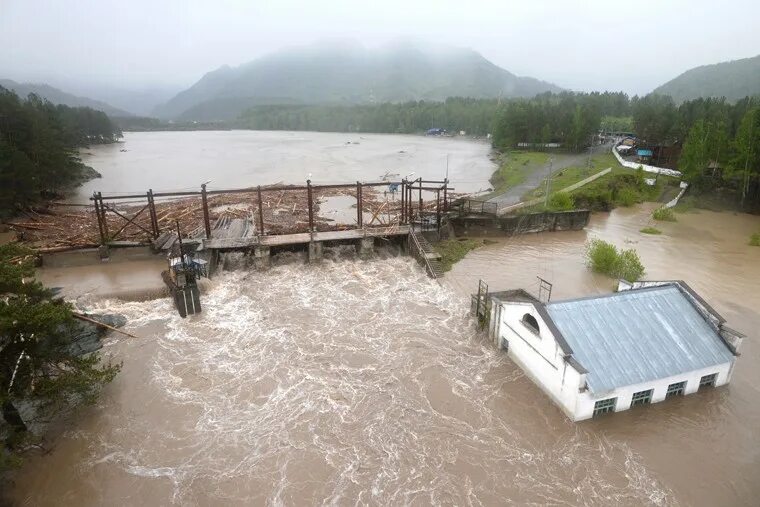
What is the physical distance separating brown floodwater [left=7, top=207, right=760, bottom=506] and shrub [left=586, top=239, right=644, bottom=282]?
460cm

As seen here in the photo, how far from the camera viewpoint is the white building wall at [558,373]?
567 inches

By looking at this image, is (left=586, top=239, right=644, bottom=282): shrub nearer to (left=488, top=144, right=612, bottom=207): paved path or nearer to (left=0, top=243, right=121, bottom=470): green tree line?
(left=488, top=144, right=612, bottom=207): paved path

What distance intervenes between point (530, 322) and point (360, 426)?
7465mm

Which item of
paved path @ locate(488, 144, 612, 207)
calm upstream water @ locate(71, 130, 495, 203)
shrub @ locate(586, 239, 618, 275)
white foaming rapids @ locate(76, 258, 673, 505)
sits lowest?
white foaming rapids @ locate(76, 258, 673, 505)

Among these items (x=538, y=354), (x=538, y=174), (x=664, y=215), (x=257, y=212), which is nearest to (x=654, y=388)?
(x=538, y=354)

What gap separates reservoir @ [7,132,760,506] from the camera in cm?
1249

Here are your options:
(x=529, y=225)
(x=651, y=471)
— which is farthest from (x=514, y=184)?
(x=651, y=471)

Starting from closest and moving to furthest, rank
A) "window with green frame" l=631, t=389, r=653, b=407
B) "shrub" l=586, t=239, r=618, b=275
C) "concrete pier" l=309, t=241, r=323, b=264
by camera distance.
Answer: "window with green frame" l=631, t=389, r=653, b=407 < "shrub" l=586, t=239, r=618, b=275 < "concrete pier" l=309, t=241, r=323, b=264

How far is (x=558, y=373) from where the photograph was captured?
1498 centimetres

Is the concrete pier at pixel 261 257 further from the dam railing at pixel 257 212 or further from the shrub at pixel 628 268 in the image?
the shrub at pixel 628 268

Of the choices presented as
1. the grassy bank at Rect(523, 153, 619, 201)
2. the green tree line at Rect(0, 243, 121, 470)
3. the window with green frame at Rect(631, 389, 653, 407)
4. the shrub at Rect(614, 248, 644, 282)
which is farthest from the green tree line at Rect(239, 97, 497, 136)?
the green tree line at Rect(0, 243, 121, 470)

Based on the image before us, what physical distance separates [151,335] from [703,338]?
23.0 meters

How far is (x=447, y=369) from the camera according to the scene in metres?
17.9

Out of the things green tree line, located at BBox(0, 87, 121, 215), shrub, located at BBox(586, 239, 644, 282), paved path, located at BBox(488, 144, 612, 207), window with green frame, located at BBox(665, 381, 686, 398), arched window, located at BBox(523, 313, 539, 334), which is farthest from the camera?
paved path, located at BBox(488, 144, 612, 207)
